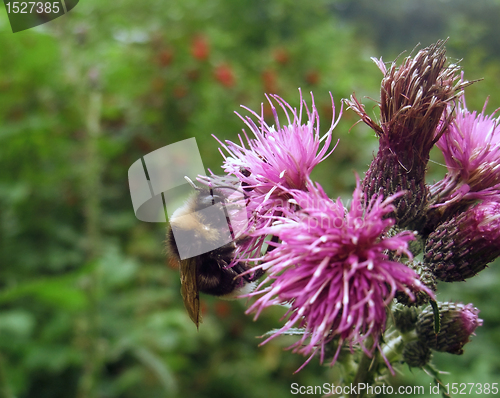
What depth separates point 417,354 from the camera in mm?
1984

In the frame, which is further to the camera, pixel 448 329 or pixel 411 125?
pixel 448 329

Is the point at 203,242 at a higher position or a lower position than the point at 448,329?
higher

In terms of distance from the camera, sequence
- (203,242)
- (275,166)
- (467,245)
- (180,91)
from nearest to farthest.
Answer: (467,245) → (275,166) → (203,242) → (180,91)

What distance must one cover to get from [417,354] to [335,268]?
0.89 metres

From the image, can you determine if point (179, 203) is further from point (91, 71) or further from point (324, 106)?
point (324, 106)

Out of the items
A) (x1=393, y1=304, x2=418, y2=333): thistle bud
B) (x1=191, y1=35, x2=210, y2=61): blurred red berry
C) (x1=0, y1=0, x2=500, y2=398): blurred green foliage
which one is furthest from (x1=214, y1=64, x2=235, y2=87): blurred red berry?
(x1=393, y1=304, x2=418, y2=333): thistle bud

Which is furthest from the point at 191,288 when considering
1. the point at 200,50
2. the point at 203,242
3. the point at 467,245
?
the point at 200,50

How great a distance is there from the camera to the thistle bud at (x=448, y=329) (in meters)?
1.92

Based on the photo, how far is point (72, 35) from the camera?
437 centimetres

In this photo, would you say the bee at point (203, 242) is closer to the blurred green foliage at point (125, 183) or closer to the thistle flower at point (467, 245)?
the thistle flower at point (467, 245)

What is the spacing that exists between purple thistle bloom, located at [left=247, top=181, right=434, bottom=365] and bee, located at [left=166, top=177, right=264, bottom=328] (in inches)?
16.3

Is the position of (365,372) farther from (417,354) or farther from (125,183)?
(125,183)

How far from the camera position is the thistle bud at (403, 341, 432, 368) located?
197 cm

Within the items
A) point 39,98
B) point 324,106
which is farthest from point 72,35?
point 324,106
